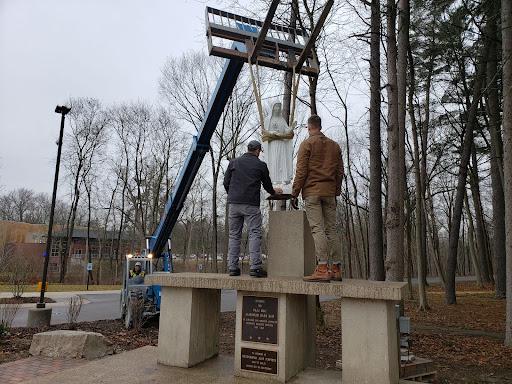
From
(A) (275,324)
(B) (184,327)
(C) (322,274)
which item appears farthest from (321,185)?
(B) (184,327)

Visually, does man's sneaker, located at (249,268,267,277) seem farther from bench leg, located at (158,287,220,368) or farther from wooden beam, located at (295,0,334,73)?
wooden beam, located at (295,0,334,73)

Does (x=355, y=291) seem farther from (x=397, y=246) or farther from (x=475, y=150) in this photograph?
(x=475, y=150)

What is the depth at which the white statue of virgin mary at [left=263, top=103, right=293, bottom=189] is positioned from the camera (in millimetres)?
6062

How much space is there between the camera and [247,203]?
5410 mm

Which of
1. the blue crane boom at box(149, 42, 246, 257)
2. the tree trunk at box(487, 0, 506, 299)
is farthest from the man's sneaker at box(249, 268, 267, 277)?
the tree trunk at box(487, 0, 506, 299)

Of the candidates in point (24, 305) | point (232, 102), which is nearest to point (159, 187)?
point (232, 102)

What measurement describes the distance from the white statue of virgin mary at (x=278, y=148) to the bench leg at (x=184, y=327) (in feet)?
6.66

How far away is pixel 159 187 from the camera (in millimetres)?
33281

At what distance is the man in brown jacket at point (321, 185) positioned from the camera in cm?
511

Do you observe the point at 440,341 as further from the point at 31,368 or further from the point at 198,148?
the point at 31,368

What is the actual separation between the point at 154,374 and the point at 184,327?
67 centimetres

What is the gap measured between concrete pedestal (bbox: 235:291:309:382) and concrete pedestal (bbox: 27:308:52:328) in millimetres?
8739

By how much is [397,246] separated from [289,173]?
11.6ft

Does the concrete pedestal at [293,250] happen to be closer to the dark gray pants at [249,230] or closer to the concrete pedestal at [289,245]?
the concrete pedestal at [289,245]
